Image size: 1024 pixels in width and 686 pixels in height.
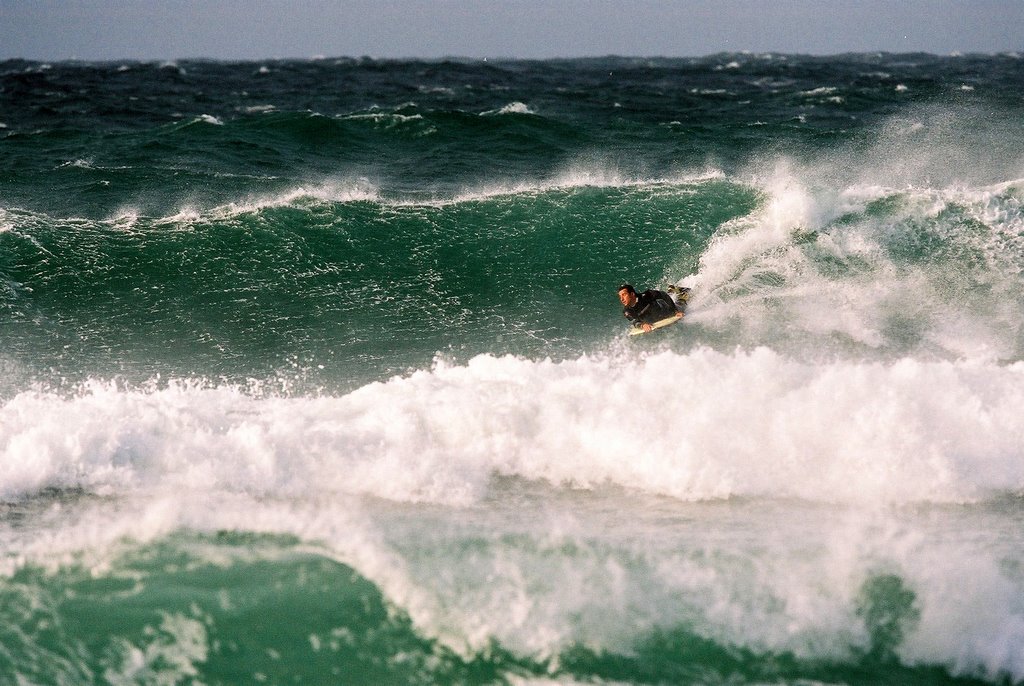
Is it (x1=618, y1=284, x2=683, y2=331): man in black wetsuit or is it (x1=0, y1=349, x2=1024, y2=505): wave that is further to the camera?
(x1=618, y1=284, x2=683, y2=331): man in black wetsuit

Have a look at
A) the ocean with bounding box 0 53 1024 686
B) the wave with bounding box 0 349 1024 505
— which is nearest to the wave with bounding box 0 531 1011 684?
the ocean with bounding box 0 53 1024 686

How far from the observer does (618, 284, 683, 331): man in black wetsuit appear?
11539mm

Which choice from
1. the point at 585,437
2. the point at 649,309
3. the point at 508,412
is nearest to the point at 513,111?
the point at 649,309

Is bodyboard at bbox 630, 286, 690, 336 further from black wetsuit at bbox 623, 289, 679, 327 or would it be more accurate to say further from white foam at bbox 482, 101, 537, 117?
white foam at bbox 482, 101, 537, 117

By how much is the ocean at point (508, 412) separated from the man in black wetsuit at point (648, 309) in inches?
17.6

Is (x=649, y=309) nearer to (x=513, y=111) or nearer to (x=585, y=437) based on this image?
(x=585, y=437)

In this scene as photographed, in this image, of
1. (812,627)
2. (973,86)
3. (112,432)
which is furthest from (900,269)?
(973,86)

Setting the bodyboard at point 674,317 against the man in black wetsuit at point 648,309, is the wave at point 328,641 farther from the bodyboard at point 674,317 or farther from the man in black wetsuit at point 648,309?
the bodyboard at point 674,317

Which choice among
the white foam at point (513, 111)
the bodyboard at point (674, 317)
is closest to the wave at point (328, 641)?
the bodyboard at point (674, 317)

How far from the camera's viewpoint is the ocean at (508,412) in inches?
270

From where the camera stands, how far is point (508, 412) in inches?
385

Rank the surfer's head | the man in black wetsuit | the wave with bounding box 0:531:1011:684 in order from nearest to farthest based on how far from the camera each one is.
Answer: the wave with bounding box 0:531:1011:684, the surfer's head, the man in black wetsuit

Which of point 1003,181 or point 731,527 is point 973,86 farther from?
point 731,527

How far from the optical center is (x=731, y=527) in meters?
8.08
